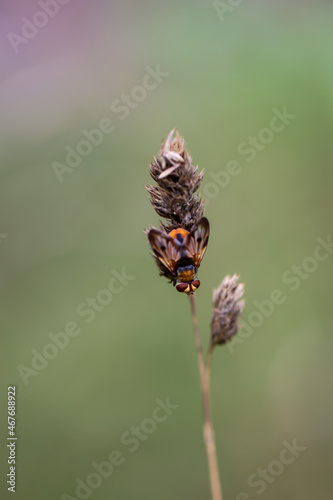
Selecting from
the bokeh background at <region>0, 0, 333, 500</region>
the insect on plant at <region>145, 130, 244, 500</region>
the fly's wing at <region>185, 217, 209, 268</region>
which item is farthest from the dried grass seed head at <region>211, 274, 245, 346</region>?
the bokeh background at <region>0, 0, 333, 500</region>

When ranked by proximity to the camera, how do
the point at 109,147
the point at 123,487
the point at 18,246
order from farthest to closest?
the point at 109,147 < the point at 18,246 < the point at 123,487

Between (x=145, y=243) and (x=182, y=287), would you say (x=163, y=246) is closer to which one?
(x=182, y=287)

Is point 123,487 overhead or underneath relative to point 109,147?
underneath

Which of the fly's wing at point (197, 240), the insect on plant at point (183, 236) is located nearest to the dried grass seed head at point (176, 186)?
the insect on plant at point (183, 236)

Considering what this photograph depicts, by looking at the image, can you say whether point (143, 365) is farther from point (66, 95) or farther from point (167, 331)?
point (66, 95)

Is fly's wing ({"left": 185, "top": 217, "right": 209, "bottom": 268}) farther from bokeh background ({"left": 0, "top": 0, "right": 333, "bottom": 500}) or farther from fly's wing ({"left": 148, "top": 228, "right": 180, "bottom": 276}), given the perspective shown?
bokeh background ({"left": 0, "top": 0, "right": 333, "bottom": 500})

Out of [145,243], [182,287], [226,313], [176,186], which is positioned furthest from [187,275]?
[145,243]

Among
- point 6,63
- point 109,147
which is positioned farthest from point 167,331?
point 6,63
